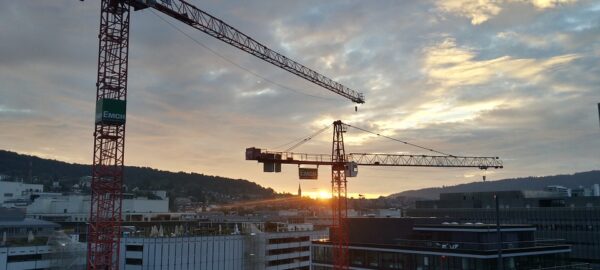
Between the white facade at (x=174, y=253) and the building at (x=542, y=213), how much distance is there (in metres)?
70.0

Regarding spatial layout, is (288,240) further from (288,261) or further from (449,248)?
(449,248)

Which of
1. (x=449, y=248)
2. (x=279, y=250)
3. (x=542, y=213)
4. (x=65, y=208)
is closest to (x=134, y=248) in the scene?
(x=279, y=250)

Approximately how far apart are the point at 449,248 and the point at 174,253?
170 feet

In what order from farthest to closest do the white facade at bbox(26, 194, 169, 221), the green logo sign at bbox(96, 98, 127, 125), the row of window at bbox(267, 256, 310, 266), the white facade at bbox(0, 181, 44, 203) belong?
the white facade at bbox(0, 181, 44, 203), the white facade at bbox(26, 194, 169, 221), the row of window at bbox(267, 256, 310, 266), the green logo sign at bbox(96, 98, 127, 125)

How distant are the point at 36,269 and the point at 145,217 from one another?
89.8 meters

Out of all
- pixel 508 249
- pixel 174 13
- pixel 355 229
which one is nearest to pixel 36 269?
pixel 174 13

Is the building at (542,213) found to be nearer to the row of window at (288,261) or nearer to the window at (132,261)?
the row of window at (288,261)

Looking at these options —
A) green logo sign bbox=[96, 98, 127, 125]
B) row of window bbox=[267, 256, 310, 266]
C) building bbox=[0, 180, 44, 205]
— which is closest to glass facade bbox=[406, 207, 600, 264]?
row of window bbox=[267, 256, 310, 266]

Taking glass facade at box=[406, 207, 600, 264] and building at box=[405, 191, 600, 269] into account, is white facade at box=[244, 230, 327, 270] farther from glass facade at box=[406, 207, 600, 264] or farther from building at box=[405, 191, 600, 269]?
glass facade at box=[406, 207, 600, 264]

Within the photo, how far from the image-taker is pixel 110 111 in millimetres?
62188

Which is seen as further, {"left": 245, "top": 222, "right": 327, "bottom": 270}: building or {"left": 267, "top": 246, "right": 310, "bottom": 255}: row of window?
{"left": 267, "top": 246, "right": 310, "bottom": 255}: row of window

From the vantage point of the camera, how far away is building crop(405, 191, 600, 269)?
11044 cm

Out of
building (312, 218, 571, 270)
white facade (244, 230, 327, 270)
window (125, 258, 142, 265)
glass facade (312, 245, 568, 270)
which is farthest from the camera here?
white facade (244, 230, 327, 270)

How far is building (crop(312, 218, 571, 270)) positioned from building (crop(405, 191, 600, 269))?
33.6 metres
